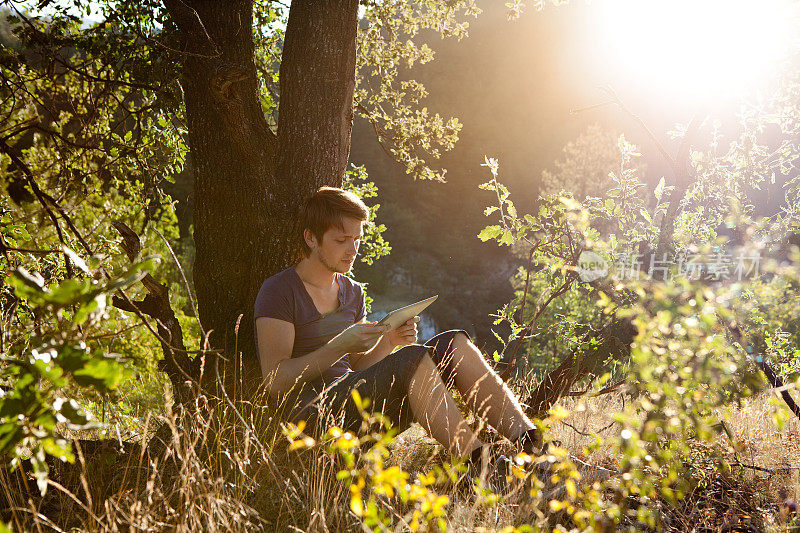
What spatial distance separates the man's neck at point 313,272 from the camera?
3232mm

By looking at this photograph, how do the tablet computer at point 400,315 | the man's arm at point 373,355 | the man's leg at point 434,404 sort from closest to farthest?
the man's leg at point 434,404 → the tablet computer at point 400,315 → the man's arm at point 373,355

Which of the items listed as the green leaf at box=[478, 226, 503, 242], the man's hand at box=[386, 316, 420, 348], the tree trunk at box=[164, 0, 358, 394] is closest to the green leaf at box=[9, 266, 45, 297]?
the man's hand at box=[386, 316, 420, 348]

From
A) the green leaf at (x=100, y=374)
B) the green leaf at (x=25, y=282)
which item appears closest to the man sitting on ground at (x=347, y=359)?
the green leaf at (x=100, y=374)

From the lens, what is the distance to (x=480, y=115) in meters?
38.8

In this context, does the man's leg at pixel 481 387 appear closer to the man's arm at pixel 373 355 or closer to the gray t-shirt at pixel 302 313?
the man's arm at pixel 373 355

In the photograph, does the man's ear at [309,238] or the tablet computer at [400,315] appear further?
the man's ear at [309,238]

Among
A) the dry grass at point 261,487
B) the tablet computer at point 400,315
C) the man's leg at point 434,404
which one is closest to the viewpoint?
the dry grass at point 261,487

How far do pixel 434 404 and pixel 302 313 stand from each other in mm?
888

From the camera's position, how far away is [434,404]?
2.67 m

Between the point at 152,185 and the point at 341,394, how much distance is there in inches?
125

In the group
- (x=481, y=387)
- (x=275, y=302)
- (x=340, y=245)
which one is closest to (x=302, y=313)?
(x=275, y=302)

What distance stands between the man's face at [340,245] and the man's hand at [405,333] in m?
0.44

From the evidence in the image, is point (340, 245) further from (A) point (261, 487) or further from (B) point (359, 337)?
(A) point (261, 487)

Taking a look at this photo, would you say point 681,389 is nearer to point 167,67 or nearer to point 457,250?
point 167,67
